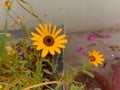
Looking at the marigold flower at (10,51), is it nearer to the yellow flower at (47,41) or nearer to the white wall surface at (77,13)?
the yellow flower at (47,41)

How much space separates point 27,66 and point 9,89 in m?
0.11

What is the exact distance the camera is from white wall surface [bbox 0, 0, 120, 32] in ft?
3.53

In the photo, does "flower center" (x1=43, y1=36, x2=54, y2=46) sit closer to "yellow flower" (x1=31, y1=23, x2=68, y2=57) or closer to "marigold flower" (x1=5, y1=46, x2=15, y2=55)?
"yellow flower" (x1=31, y1=23, x2=68, y2=57)

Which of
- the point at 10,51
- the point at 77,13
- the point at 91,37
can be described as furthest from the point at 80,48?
the point at 10,51

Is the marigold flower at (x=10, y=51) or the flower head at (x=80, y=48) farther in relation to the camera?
the flower head at (x=80, y=48)

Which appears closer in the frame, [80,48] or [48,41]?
[48,41]

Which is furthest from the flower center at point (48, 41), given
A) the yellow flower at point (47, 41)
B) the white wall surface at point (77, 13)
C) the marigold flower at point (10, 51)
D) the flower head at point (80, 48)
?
the flower head at point (80, 48)

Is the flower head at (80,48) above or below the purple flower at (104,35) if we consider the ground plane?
below

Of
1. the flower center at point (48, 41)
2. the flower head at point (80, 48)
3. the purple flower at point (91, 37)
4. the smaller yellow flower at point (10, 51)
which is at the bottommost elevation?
the smaller yellow flower at point (10, 51)

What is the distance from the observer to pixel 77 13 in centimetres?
115

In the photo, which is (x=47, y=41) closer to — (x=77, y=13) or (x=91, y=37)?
(x=77, y=13)

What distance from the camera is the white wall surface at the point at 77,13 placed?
Result: 42.4 inches

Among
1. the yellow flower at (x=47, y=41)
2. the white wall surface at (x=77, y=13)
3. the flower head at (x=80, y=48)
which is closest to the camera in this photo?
the yellow flower at (x=47, y=41)

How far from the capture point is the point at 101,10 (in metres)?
1.16
